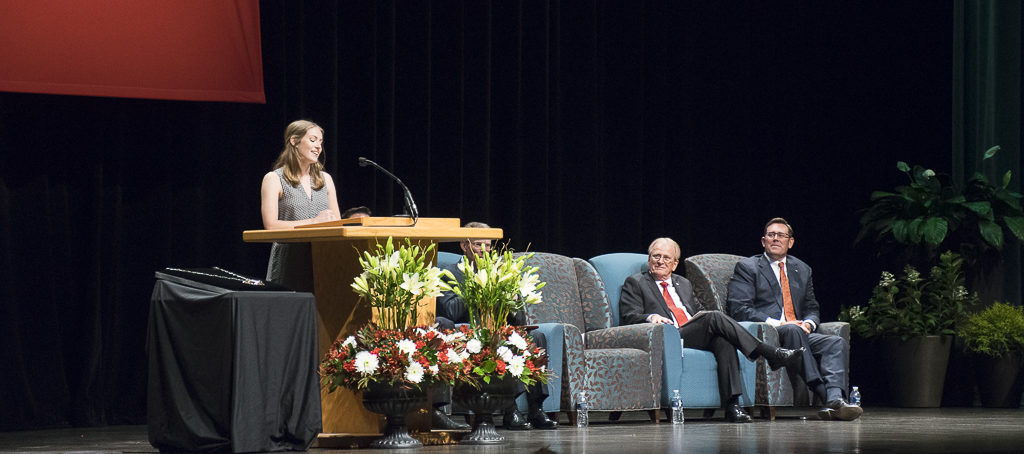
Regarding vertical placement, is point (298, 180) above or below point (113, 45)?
below

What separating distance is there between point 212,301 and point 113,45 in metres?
2.17

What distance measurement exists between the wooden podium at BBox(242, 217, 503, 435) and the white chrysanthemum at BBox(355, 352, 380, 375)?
245 millimetres

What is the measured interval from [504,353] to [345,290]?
0.61 m

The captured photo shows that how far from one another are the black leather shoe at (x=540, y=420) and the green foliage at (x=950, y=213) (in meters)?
3.11

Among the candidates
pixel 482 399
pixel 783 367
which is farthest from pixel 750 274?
pixel 482 399

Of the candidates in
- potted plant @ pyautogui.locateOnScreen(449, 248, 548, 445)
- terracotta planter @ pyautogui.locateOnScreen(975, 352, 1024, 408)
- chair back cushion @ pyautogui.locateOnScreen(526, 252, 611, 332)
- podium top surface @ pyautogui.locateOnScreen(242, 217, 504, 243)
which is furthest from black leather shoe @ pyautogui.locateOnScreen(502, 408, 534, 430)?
terracotta planter @ pyautogui.locateOnScreen(975, 352, 1024, 408)

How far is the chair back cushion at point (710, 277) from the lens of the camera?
683 cm

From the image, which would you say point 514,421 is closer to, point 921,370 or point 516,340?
point 516,340

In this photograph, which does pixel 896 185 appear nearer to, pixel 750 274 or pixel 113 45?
pixel 750 274

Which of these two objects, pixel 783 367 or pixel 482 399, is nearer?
pixel 482 399

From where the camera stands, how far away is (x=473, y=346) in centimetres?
439

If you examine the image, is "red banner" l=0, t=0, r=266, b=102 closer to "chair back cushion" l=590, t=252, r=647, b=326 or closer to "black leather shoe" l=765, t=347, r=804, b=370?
"chair back cushion" l=590, t=252, r=647, b=326

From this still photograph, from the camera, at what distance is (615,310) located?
659cm

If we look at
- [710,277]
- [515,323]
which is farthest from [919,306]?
[515,323]
